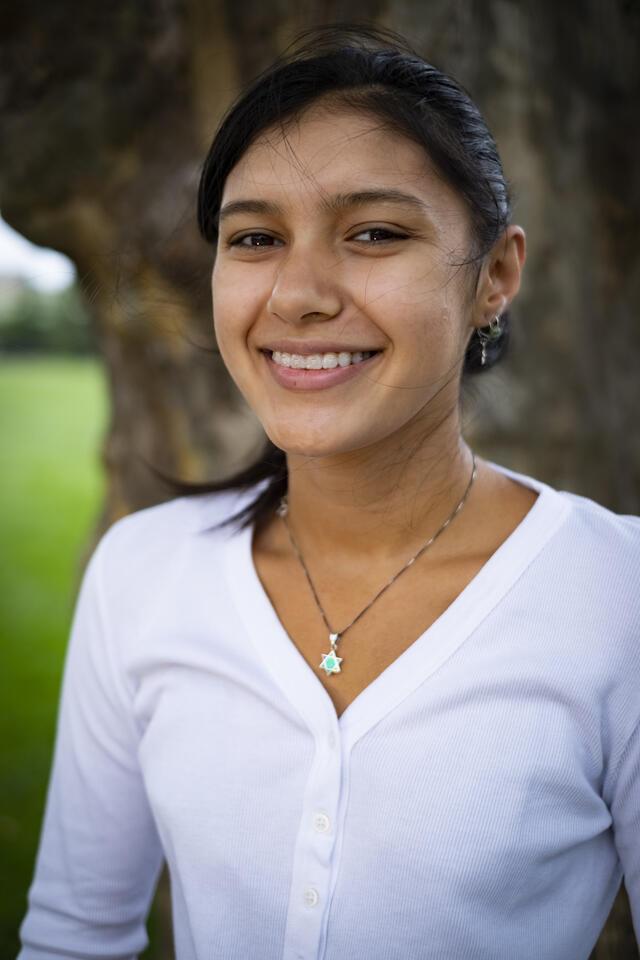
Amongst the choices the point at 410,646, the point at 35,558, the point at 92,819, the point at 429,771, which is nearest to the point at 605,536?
the point at 410,646

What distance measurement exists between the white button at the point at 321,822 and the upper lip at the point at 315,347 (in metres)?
0.73

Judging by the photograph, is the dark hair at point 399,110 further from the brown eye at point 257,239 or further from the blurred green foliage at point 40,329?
the blurred green foliage at point 40,329

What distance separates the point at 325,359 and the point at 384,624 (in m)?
0.47

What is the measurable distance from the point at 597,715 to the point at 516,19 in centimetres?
204

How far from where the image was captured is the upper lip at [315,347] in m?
1.43

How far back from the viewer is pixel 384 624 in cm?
158

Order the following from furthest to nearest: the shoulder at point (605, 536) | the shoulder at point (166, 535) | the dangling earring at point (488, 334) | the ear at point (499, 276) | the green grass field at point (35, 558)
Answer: the green grass field at point (35, 558) < the shoulder at point (166, 535) < the dangling earring at point (488, 334) < the ear at point (499, 276) < the shoulder at point (605, 536)

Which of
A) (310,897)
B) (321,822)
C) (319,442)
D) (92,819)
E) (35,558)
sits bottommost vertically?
(35,558)

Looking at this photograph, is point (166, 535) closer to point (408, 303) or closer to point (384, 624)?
point (384, 624)

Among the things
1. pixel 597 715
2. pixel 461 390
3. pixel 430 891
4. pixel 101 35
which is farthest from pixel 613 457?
pixel 101 35

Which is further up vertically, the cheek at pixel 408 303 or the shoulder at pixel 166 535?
the cheek at pixel 408 303

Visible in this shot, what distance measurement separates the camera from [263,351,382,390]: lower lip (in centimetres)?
144

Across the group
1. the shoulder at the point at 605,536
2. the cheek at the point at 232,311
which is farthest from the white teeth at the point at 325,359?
the shoulder at the point at 605,536

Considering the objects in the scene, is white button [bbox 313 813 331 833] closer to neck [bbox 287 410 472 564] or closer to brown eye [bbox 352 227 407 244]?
neck [bbox 287 410 472 564]
